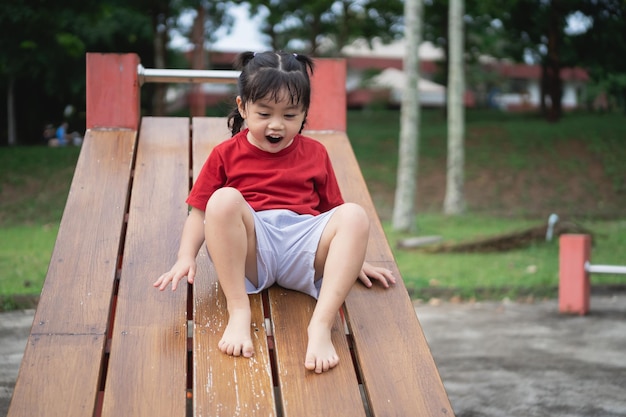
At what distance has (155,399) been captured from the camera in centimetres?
267

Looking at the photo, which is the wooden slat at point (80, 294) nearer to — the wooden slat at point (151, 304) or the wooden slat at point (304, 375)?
the wooden slat at point (151, 304)

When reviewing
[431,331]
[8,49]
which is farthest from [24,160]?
[431,331]

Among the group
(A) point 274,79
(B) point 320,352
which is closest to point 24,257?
(A) point 274,79

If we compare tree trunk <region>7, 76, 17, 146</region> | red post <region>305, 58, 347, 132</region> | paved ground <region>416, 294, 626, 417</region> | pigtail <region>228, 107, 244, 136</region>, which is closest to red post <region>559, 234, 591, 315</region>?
paved ground <region>416, 294, 626, 417</region>

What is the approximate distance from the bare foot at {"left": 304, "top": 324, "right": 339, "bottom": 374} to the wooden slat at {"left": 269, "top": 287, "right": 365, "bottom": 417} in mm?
28

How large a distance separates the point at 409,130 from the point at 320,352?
10498mm

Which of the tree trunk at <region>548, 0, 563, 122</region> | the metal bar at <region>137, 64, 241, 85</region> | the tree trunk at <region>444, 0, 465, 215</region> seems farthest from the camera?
the tree trunk at <region>548, 0, 563, 122</region>

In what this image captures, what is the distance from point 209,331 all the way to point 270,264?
15.1 inches

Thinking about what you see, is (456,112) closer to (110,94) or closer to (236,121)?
(110,94)

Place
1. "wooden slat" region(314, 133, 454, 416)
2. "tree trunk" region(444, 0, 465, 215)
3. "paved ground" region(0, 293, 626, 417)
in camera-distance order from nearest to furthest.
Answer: "wooden slat" region(314, 133, 454, 416) → "paved ground" region(0, 293, 626, 417) → "tree trunk" region(444, 0, 465, 215)

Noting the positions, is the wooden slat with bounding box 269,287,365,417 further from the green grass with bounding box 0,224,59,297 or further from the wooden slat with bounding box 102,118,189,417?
the green grass with bounding box 0,224,59,297

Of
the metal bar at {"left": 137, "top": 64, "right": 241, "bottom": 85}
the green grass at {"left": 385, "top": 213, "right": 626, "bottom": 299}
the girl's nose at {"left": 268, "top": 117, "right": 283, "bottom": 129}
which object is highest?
the metal bar at {"left": 137, "top": 64, "right": 241, "bottom": 85}

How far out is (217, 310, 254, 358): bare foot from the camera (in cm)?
287

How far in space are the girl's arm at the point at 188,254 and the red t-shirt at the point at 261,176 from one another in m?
0.06
